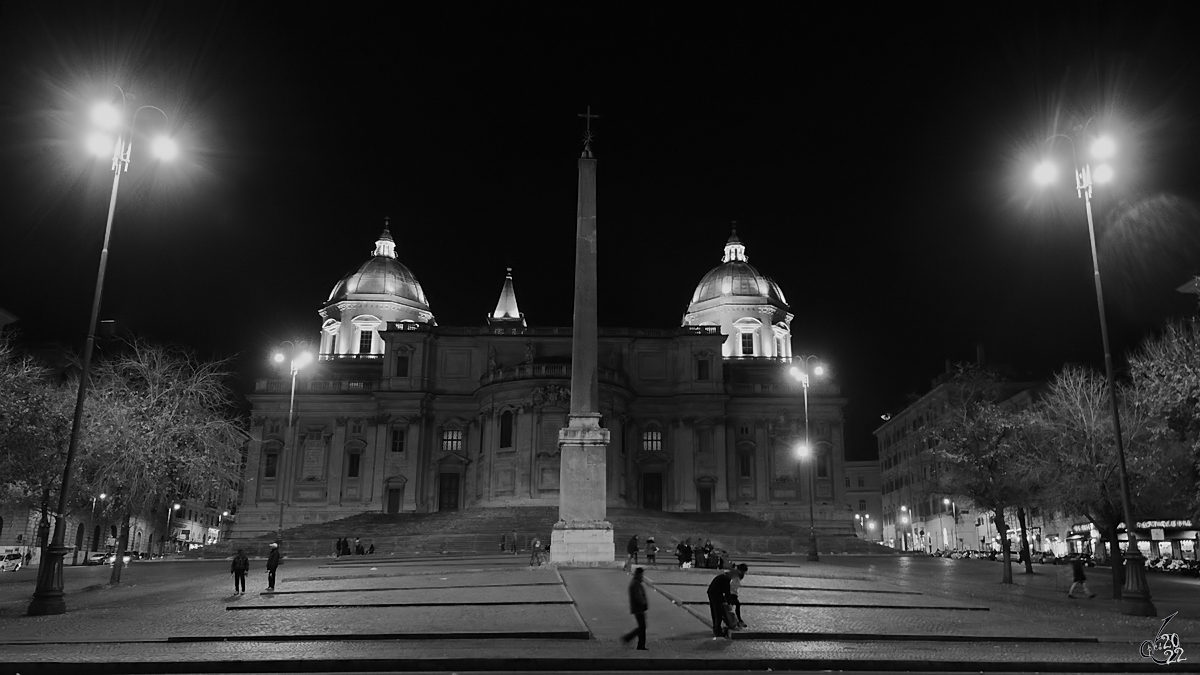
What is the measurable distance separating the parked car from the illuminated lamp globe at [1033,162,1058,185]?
4441 centimetres

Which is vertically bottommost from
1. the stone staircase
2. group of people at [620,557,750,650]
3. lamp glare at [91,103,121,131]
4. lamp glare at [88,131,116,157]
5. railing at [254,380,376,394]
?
group of people at [620,557,750,650]

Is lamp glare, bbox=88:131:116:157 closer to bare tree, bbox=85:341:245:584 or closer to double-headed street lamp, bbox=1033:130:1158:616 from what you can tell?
bare tree, bbox=85:341:245:584

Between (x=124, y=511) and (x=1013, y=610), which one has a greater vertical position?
(x=124, y=511)

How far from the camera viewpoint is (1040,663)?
43.3ft

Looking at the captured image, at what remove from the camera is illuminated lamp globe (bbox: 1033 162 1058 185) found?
21562 mm

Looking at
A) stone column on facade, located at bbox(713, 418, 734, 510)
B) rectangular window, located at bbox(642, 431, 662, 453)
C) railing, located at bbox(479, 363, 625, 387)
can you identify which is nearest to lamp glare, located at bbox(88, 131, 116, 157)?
A: railing, located at bbox(479, 363, 625, 387)

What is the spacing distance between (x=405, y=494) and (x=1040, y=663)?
60608 millimetres

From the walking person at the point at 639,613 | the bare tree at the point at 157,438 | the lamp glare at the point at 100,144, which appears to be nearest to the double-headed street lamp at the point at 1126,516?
the walking person at the point at 639,613

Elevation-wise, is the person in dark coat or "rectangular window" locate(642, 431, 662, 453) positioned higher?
"rectangular window" locate(642, 431, 662, 453)

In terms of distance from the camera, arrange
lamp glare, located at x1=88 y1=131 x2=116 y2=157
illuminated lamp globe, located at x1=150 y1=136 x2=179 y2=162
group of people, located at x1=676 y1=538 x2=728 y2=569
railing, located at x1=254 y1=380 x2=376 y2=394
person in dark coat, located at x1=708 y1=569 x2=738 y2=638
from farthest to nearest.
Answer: railing, located at x1=254 y1=380 x2=376 y2=394 → group of people, located at x1=676 y1=538 x2=728 y2=569 → illuminated lamp globe, located at x1=150 y1=136 x2=179 y2=162 → lamp glare, located at x1=88 y1=131 x2=116 y2=157 → person in dark coat, located at x1=708 y1=569 x2=738 y2=638

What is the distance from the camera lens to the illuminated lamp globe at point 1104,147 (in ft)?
65.9

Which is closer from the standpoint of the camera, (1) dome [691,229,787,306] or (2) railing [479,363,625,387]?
(2) railing [479,363,625,387]

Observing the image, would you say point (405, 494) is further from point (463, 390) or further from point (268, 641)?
point (268, 641)

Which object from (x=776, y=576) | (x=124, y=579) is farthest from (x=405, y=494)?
(x=776, y=576)
